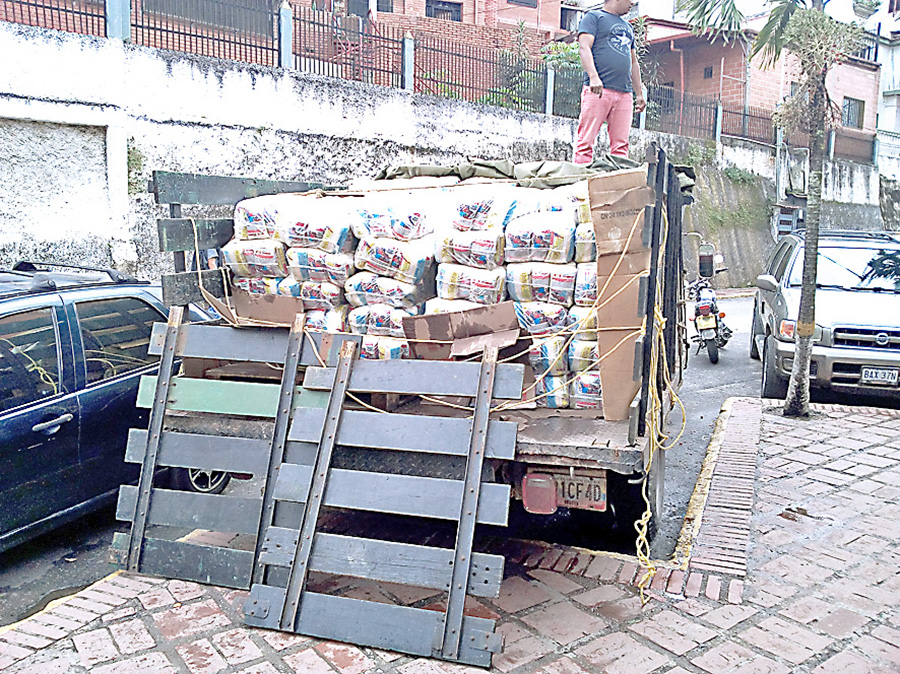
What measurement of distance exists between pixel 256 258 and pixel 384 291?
0.82 meters

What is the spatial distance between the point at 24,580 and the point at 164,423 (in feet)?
3.96

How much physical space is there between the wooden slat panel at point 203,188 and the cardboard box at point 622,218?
228cm

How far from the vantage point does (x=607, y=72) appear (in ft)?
22.7

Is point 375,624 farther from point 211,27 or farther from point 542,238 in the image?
point 211,27

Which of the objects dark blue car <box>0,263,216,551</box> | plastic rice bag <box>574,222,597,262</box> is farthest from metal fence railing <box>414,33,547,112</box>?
plastic rice bag <box>574,222,597,262</box>

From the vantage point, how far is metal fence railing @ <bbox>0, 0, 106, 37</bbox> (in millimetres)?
8633

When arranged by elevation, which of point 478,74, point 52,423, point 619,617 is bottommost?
point 619,617

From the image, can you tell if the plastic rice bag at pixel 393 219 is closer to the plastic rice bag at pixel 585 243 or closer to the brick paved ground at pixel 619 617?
the plastic rice bag at pixel 585 243

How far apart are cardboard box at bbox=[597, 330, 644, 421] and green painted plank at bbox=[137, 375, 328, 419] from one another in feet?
4.40

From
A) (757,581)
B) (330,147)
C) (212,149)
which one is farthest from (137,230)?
(757,581)

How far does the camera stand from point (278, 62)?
1109 centimetres

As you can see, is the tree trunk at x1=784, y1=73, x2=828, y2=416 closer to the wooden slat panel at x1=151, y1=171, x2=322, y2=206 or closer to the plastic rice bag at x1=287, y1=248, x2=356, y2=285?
the plastic rice bag at x1=287, y1=248, x2=356, y2=285

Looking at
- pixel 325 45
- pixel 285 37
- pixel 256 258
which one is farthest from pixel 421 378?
pixel 325 45

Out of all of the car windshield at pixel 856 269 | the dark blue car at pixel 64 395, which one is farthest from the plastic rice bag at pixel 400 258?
the car windshield at pixel 856 269
